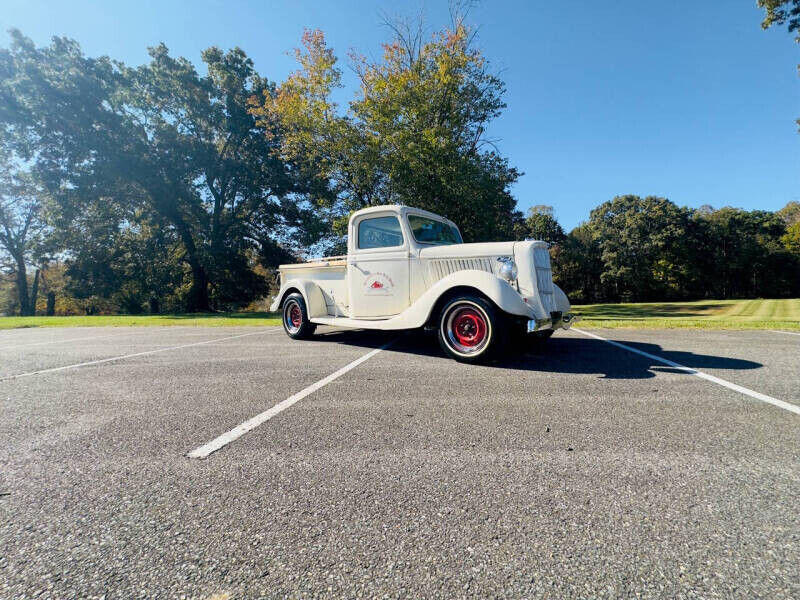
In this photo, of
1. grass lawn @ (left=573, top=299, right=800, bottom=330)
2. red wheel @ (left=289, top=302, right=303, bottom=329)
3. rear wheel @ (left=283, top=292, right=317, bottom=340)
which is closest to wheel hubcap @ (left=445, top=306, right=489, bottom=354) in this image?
rear wheel @ (left=283, top=292, right=317, bottom=340)

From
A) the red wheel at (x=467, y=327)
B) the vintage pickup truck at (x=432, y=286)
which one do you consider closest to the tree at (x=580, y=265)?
the vintage pickup truck at (x=432, y=286)

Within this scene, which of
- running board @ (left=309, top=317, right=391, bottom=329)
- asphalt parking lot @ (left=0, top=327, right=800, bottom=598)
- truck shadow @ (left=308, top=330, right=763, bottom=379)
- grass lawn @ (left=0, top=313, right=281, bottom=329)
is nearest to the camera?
asphalt parking lot @ (left=0, top=327, right=800, bottom=598)

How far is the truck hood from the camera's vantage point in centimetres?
506

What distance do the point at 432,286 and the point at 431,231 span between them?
4.82ft

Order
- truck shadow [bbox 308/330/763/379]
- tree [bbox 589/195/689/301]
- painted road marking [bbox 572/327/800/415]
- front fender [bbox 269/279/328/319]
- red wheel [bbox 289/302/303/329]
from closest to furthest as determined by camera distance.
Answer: painted road marking [bbox 572/327/800/415] < truck shadow [bbox 308/330/763/379] < front fender [bbox 269/279/328/319] < red wheel [bbox 289/302/303/329] < tree [bbox 589/195/689/301]

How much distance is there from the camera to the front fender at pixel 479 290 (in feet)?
14.7

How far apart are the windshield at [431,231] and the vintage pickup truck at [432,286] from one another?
2 cm

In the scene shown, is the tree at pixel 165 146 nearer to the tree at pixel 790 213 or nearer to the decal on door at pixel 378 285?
the decal on door at pixel 378 285

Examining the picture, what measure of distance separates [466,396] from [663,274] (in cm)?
5634

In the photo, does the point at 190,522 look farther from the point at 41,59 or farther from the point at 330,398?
the point at 41,59

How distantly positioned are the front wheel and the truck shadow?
0.60 ft

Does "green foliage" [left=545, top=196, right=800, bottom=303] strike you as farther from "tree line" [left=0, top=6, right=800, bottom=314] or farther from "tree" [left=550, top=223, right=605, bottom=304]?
"tree line" [left=0, top=6, right=800, bottom=314]

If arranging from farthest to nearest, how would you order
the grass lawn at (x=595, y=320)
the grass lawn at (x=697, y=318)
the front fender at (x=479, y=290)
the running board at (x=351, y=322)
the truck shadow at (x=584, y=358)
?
the grass lawn at (x=595, y=320), the grass lawn at (x=697, y=318), the running board at (x=351, y=322), the front fender at (x=479, y=290), the truck shadow at (x=584, y=358)

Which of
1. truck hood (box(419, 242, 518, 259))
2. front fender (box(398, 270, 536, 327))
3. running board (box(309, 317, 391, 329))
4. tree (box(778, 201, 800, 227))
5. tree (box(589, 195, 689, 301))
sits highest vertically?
tree (box(778, 201, 800, 227))
